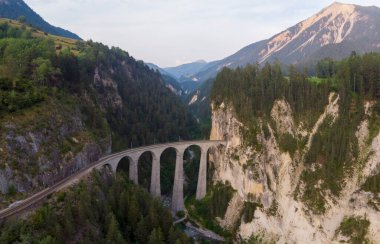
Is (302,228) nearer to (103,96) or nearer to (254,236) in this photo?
(254,236)

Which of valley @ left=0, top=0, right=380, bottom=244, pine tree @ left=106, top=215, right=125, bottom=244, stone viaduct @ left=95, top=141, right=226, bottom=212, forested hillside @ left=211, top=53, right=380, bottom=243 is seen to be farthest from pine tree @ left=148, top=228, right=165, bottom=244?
forested hillside @ left=211, top=53, right=380, bottom=243

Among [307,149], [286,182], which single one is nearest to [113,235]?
[286,182]

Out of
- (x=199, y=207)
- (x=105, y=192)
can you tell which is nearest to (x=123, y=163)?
(x=199, y=207)

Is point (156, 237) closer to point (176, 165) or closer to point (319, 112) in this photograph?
point (176, 165)

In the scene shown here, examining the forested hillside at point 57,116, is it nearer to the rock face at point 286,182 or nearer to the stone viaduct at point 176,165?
the stone viaduct at point 176,165

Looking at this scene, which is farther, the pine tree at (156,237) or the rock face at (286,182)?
the rock face at (286,182)

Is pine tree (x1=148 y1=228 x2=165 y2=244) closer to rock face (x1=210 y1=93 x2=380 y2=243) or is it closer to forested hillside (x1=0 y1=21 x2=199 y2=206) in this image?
forested hillside (x1=0 y1=21 x2=199 y2=206)

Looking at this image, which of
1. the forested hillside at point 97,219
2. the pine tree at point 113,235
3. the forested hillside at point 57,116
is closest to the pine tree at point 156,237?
the forested hillside at point 97,219
